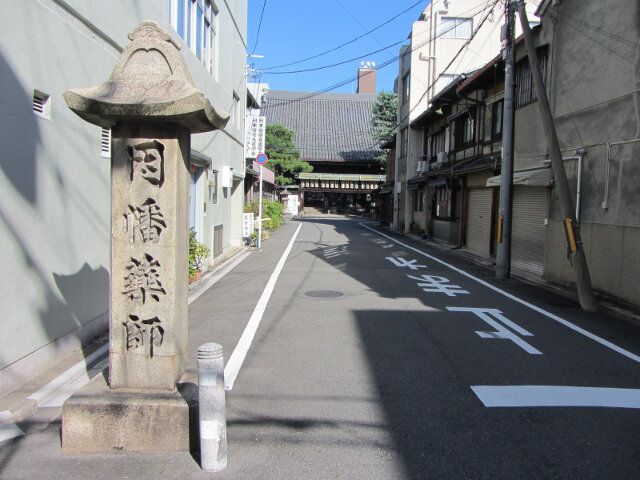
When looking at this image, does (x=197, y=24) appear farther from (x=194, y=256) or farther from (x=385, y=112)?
(x=385, y=112)

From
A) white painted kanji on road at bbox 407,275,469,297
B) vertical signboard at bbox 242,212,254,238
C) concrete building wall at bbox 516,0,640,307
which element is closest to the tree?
vertical signboard at bbox 242,212,254,238

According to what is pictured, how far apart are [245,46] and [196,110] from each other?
17.0 m

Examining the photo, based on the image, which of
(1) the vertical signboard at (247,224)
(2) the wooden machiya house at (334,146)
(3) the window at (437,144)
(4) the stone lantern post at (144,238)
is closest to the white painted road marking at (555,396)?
(4) the stone lantern post at (144,238)

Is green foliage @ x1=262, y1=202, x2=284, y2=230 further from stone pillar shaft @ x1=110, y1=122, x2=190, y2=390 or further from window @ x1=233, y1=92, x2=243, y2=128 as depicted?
stone pillar shaft @ x1=110, y1=122, x2=190, y2=390

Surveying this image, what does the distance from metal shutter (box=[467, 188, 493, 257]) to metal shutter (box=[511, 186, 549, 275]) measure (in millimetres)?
2542

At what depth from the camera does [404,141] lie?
32219 millimetres

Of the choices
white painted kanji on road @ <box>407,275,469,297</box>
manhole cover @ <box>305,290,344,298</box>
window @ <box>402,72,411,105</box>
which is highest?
window @ <box>402,72,411,105</box>

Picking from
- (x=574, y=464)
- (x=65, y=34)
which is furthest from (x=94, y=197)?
(x=574, y=464)

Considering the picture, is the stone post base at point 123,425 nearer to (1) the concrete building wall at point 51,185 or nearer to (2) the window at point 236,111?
(1) the concrete building wall at point 51,185

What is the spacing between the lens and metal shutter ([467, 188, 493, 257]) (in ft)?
56.6

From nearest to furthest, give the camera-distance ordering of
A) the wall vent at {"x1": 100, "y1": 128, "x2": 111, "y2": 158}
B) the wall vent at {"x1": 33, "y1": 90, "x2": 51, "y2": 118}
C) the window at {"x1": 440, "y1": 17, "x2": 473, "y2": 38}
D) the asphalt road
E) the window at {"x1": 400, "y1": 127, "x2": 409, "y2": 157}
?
the asphalt road → the wall vent at {"x1": 33, "y1": 90, "x2": 51, "y2": 118} → the wall vent at {"x1": 100, "y1": 128, "x2": 111, "y2": 158} → the window at {"x1": 440, "y1": 17, "x2": 473, "y2": 38} → the window at {"x1": 400, "y1": 127, "x2": 409, "y2": 157}

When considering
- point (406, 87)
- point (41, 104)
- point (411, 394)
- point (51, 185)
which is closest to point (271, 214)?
Answer: point (406, 87)

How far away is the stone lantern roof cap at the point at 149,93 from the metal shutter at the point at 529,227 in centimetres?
1098

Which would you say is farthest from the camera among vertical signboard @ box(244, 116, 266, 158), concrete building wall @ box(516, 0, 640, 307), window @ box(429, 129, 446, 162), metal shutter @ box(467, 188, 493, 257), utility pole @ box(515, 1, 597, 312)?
window @ box(429, 129, 446, 162)
